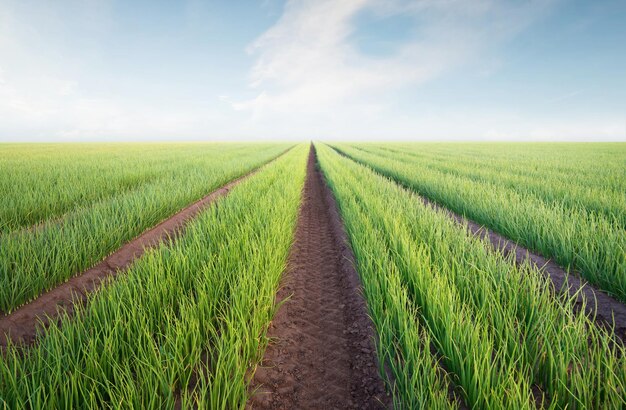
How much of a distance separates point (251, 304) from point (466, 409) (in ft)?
4.35

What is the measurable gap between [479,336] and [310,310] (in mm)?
1278

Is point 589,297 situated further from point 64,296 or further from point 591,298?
point 64,296

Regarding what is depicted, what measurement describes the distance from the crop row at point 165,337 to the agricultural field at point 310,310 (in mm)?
18

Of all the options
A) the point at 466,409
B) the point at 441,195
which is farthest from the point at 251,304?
the point at 441,195

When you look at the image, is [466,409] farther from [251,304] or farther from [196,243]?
[196,243]

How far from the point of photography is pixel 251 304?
1.96 meters

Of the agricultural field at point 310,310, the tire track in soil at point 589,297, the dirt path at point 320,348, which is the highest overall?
the agricultural field at point 310,310

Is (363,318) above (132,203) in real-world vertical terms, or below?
below

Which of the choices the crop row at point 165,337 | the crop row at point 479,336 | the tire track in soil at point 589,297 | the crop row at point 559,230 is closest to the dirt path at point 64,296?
the crop row at point 165,337

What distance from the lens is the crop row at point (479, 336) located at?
1.22m

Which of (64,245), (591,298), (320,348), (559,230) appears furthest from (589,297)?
(64,245)

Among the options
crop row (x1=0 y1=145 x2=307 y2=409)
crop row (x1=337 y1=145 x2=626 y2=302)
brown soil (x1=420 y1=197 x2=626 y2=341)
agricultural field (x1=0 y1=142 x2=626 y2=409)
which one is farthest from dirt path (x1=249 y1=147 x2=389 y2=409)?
crop row (x1=337 y1=145 x2=626 y2=302)

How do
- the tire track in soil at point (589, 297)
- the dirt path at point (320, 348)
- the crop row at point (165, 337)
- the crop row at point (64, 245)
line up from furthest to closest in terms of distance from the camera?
the crop row at point (64, 245) → the tire track in soil at point (589, 297) → the dirt path at point (320, 348) → the crop row at point (165, 337)

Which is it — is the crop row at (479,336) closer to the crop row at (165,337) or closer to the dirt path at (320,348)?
the dirt path at (320,348)
